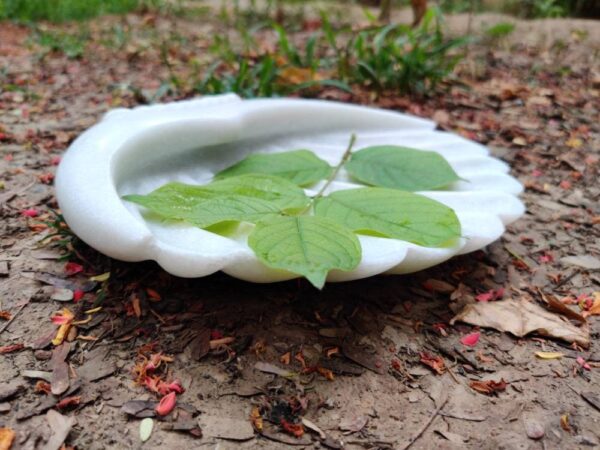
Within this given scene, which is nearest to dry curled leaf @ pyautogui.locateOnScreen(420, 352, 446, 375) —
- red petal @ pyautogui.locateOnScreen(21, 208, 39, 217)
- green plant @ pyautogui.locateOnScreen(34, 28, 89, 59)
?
red petal @ pyautogui.locateOnScreen(21, 208, 39, 217)

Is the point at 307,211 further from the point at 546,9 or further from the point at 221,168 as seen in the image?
the point at 546,9

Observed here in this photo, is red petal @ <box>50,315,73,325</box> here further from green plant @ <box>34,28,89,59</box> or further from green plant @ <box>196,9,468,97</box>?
green plant @ <box>34,28,89,59</box>

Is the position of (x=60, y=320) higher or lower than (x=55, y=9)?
lower

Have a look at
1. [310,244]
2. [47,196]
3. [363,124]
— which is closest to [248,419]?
[310,244]

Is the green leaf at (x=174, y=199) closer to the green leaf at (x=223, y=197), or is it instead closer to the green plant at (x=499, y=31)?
the green leaf at (x=223, y=197)

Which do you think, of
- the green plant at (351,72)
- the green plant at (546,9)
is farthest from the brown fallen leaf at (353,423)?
the green plant at (546,9)

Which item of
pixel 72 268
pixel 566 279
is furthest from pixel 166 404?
pixel 566 279
